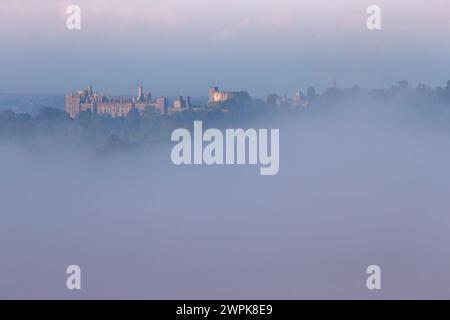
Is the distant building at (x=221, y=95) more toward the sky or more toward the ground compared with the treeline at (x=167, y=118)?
more toward the sky

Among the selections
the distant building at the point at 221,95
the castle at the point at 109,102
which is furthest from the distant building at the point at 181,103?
the distant building at the point at 221,95

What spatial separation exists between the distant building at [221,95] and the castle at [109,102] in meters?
0.15

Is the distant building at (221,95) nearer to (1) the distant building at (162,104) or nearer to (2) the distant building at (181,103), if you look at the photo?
(2) the distant building at (181,103)

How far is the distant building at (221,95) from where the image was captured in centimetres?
2573

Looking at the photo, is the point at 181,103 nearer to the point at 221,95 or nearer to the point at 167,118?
A: the point at 167,118

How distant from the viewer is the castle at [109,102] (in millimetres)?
25734

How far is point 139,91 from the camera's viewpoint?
84.5ft

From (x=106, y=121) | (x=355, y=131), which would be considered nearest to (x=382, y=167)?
(x=355, y=131)

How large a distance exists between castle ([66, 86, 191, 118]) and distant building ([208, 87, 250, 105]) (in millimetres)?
153

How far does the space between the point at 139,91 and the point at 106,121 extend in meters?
0.30

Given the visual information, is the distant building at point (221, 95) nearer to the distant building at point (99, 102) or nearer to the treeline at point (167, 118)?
the treeline at point (167, 118)

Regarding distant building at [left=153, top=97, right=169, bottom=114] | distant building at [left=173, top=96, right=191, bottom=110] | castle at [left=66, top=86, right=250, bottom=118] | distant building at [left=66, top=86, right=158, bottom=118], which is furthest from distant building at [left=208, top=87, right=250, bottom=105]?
distant building at [left=66, top=86, right=158, bottom=118]

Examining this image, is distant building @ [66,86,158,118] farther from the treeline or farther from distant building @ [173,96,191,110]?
distant building @ [173,96,191,110]

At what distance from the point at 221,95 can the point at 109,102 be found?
74 cm
